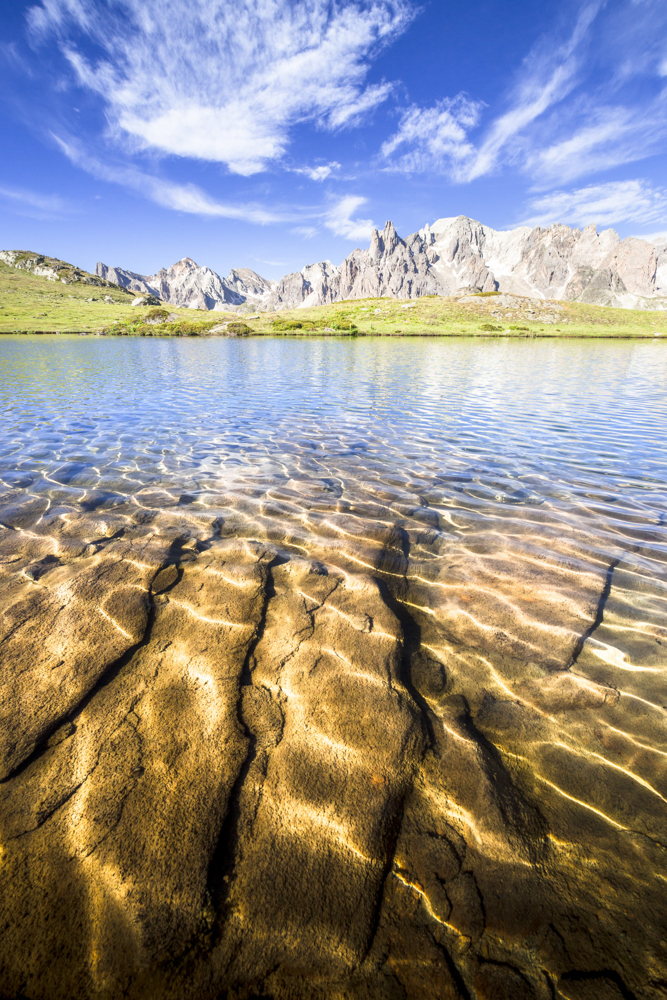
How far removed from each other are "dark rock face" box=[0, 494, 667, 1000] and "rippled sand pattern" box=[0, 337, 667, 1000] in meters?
0.01

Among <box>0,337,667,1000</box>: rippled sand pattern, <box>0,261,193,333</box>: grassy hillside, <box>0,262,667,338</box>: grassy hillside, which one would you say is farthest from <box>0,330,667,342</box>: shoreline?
<box>0,337,667,1000</box>: rippled sand pattern

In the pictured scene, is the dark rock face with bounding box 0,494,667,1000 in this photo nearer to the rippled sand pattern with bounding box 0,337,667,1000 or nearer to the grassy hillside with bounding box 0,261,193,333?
the rippled sand pattern with bounding box 0,337,667,1000

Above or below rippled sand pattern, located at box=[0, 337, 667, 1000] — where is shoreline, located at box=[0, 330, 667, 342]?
above

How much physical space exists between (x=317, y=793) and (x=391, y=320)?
89.4 metres

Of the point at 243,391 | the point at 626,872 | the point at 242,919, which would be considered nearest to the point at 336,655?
the point at 242,919

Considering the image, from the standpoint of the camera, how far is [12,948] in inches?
60.4

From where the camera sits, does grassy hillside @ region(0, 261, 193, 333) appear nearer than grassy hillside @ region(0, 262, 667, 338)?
No

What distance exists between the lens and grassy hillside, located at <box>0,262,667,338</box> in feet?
237

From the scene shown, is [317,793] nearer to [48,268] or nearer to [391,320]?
[391,320]

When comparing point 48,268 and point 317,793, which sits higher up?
point 48,268

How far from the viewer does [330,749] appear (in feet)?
7.62

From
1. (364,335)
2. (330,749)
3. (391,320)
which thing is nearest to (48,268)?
(391,320)

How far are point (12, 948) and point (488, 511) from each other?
5.72 meters

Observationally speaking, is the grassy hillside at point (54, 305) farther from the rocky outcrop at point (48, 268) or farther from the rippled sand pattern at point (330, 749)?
the rippled sand pattern at point (330, 749)
